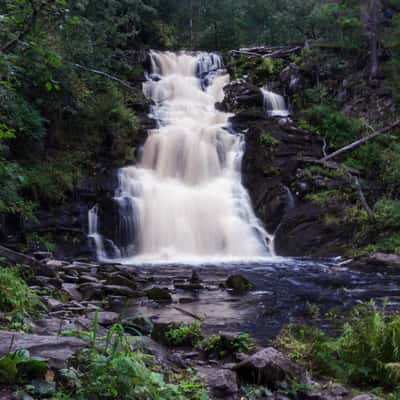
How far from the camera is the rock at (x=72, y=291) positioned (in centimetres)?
775

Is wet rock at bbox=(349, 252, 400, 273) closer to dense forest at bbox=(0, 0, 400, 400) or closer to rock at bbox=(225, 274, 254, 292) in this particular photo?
dense forest at bbox=(0, 0, 400, 400)

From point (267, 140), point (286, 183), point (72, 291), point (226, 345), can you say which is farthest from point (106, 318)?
point (267, 140)

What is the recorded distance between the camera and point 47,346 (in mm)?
3307

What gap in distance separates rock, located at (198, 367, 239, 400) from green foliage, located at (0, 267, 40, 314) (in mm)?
2207

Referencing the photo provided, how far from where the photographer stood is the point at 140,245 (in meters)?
17.1

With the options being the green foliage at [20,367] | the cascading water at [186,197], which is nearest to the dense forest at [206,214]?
the green foliage at [20,367]

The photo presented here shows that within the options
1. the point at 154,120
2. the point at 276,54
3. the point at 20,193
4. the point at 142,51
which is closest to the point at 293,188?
the point at 154,120

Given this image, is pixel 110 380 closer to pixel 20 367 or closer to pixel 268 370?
pixel 20 367

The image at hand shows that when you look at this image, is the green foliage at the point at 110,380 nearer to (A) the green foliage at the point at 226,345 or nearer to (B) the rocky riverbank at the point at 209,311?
(B) the rocky riverbank at the point at 209,311

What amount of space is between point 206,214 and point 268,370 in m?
14.3

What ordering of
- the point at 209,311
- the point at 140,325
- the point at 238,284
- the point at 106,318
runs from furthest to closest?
the point at 238,284
the point at 209,311
the point at 106,318
the point at 140,325

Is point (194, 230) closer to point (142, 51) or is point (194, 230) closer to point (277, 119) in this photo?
point (277, 119)

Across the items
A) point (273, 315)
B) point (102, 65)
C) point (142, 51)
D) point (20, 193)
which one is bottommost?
point (273, 315)

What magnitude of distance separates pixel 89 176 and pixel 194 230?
500 centimetres
